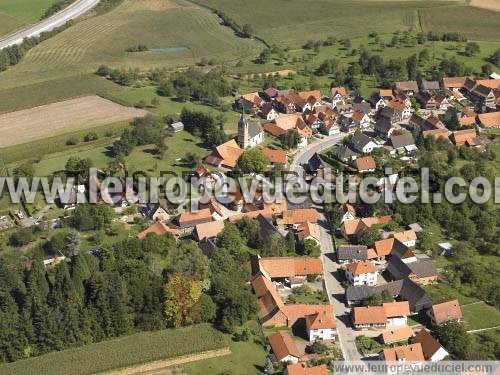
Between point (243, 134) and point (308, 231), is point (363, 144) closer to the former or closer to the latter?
point (243, 134)

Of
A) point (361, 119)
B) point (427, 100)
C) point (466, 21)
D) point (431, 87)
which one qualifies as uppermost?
point (466, 21)

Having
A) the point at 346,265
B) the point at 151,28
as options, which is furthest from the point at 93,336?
the point at 151,28

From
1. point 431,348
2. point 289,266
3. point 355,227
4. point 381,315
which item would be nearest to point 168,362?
point 289,266

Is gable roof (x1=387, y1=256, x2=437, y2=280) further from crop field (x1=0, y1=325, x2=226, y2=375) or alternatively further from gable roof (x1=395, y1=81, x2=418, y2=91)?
gable roof (x1=395, y1=81, x2=418, y2=91)

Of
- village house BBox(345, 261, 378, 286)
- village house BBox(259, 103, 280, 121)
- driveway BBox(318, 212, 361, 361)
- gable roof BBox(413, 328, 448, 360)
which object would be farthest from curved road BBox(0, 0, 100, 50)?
gable roof BBox(413, 328, 448, 360)

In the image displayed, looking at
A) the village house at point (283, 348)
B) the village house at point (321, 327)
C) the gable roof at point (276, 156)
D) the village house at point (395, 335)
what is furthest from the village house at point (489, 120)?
the village house at point (283, 348)

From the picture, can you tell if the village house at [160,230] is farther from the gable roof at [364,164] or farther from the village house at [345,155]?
the village house at [345,155]
